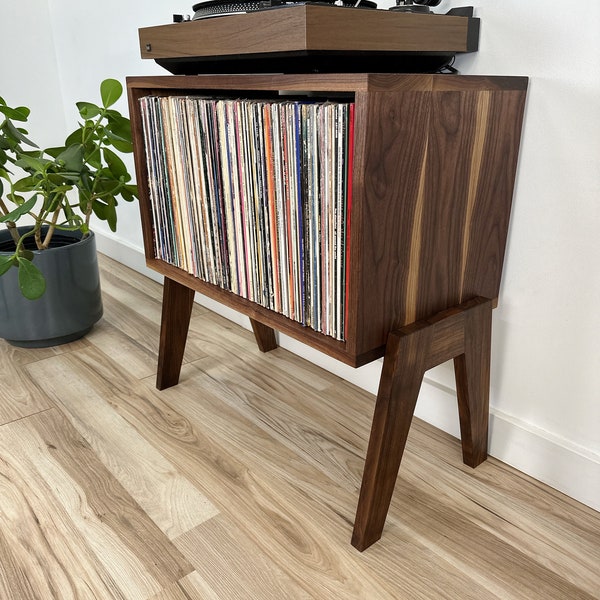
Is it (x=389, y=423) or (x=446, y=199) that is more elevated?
(x=446, y=199)

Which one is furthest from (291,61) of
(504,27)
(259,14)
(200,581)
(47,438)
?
(47,438)

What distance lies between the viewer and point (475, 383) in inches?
37.2

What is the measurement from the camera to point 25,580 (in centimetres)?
82

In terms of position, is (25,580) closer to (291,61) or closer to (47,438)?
(47,438)

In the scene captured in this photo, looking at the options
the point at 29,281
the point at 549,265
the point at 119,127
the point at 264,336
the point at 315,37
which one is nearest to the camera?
the point at 315,37

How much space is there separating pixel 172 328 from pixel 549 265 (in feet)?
2.51

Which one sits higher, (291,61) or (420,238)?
(291,61)

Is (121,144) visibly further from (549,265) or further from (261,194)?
(549,265)

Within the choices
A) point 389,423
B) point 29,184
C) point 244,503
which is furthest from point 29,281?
point 389,423

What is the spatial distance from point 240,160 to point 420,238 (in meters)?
0.29

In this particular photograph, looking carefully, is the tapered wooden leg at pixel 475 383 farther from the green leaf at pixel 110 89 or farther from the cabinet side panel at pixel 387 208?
the green leaf at pixel 110 89

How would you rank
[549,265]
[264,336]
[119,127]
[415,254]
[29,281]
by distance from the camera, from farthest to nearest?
[264,336], [119,127], [29,281], [549,265], [415,254]

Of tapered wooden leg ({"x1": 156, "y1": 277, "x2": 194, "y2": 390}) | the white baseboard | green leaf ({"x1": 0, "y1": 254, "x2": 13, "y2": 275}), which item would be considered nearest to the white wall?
the white baseboard

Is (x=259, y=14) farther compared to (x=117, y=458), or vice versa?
(x=117, y=458)
